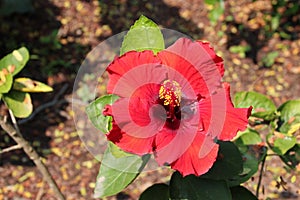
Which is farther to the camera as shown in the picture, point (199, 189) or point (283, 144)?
point (283, 144)

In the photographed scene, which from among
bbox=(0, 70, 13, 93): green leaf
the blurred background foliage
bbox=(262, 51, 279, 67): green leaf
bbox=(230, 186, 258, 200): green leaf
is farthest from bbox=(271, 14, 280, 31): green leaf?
bbox=(0, 70, 13, 93): green leaf

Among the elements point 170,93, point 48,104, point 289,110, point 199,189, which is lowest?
point 48,104

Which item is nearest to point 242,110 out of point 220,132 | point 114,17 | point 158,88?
point 220,132

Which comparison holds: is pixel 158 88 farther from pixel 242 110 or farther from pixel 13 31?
pixel 13 31

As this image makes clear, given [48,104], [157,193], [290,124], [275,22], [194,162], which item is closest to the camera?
[194,162]

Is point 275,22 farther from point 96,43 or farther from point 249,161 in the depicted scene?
point 249,161

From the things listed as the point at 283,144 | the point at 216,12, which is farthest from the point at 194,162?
the point at 216,12

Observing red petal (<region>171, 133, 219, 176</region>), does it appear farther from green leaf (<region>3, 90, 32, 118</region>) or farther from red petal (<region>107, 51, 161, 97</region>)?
green leaf (<region>3, 90, 32, 118</region>)
